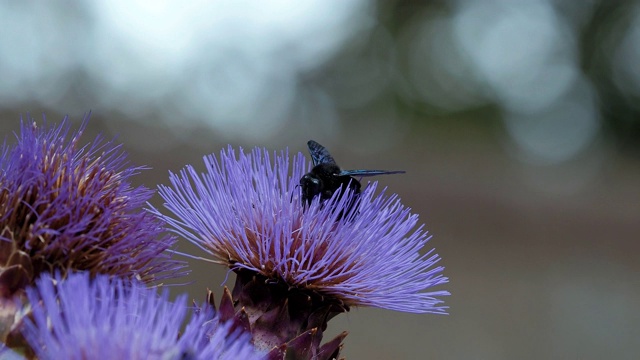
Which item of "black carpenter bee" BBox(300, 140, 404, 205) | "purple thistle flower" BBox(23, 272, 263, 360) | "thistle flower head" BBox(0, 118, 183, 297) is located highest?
"black carpenter bee" BBox(300, 140, 404, 205)

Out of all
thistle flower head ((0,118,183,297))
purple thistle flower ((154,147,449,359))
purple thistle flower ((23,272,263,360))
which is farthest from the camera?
purple thistle flower ((154,147,449,359))

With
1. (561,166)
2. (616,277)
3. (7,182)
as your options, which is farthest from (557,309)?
(7,182)

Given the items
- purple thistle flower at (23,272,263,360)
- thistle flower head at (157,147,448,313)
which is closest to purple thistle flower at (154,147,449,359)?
thistle flower head at (157,147,448,313)

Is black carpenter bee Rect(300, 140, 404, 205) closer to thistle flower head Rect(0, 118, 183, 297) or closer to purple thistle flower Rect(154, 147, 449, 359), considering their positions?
purple thistle flower Rect(154, 147, 449, 359)

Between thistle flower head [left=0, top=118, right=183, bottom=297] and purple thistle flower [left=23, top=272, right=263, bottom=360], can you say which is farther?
thistle flower head [left=0, top=118, right=183, bottom=297]

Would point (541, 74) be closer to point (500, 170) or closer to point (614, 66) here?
point (614, 66)

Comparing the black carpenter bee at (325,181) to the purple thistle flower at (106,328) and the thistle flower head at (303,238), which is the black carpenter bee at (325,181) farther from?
the purple thistle flower at (106,328)

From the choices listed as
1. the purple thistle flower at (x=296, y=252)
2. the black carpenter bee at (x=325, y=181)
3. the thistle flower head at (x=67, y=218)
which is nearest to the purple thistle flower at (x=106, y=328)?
the thistle flower head at (x=67, y=218)

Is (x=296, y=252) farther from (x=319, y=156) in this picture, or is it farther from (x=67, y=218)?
(x=67, y=218)

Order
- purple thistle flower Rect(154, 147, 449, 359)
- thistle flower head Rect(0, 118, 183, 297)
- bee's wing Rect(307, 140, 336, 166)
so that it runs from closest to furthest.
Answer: thistle flower head Rect(0, 118, 183, 297), purple thistle flower Rect(154, 147, 449, 359), bee's wing Rect(307, 140, 336, 166)
